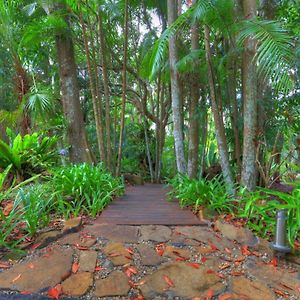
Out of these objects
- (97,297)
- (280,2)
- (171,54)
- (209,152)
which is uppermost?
(280,2)

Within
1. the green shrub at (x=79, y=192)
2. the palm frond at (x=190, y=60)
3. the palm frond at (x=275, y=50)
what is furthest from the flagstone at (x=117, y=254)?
the palm frond at (x=190, y=60)

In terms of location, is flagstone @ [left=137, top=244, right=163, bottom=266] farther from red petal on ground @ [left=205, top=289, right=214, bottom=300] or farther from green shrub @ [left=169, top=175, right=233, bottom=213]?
green shrub @ [left=169, top=175, right=233, bottom=213]

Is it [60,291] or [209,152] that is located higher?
[209,152]

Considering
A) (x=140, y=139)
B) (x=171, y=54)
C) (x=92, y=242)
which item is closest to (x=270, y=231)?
(x=92, y=242)

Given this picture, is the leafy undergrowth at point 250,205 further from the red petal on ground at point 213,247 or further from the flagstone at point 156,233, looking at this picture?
the flagstone at point 156,233

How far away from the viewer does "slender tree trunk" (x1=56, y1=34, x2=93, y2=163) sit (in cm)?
489

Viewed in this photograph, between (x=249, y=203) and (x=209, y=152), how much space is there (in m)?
4.43

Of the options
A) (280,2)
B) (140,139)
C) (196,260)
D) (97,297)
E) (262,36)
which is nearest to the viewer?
(97,297)

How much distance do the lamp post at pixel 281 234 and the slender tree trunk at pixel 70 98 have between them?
369 cm

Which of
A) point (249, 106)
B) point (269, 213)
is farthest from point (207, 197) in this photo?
point (249, 106)

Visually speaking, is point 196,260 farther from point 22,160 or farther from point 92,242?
point 22,160

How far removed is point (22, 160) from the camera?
153 inches

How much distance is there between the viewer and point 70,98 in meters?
4.89

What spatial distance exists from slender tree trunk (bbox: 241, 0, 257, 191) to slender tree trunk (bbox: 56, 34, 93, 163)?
9.68ft
